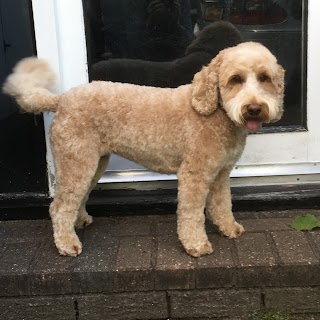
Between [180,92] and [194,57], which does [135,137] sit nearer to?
[180,92]

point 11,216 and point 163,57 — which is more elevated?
point 163,57

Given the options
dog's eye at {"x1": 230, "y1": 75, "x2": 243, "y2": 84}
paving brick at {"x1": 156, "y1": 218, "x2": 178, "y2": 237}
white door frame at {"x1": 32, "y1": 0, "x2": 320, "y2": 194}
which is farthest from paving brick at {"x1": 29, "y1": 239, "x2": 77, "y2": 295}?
dog's eye at {"x1": 230, "y1": 75, "x2": 243, "y2": 84}

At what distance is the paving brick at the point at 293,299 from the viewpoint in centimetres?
300

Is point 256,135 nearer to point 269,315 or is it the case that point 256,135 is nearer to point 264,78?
point 264,78

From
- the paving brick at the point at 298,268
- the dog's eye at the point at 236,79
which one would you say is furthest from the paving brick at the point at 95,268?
the dog's eye at the point at 236,79

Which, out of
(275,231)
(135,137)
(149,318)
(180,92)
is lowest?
(149,318)

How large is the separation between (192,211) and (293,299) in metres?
0.71

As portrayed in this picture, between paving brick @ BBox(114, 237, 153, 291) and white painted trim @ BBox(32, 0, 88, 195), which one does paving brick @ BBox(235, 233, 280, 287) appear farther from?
white painted trim @ BBox(32, 0, 88, 195)

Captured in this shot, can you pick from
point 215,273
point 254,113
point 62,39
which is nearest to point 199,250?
point 215,273

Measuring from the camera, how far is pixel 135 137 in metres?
3.05

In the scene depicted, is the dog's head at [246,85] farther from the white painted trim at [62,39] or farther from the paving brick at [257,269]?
the white painted trim at [62,39]

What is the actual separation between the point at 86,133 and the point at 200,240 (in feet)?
2.77

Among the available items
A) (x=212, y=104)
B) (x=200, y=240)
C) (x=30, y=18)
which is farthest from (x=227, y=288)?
(x=30, y=18)

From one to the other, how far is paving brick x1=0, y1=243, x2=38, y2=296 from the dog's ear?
1.25 metres
